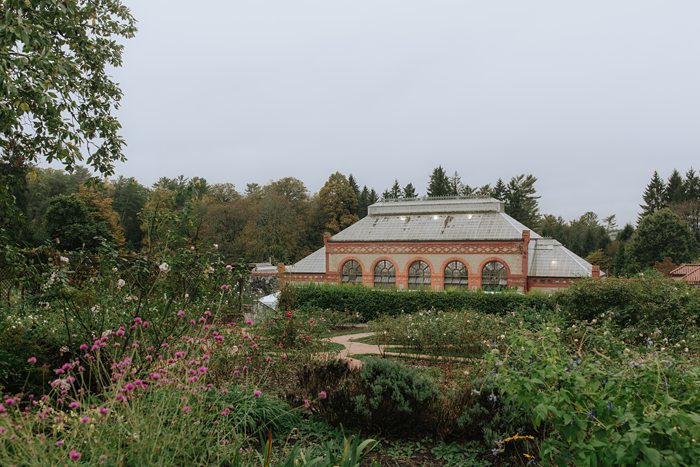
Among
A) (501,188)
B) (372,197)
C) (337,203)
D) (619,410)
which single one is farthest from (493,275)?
(501,188)

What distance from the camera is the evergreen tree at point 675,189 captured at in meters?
43.8

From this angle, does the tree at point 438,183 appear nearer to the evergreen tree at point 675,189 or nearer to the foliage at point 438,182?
the foliage at point 438,182

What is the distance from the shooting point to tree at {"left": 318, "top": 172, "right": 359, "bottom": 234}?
40719 millimetres

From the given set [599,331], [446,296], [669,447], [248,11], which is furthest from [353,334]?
[669,447]

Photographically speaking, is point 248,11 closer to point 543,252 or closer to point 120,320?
point 120,320

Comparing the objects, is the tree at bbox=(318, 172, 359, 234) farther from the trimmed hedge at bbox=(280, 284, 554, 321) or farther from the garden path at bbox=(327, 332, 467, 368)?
the garden path at bbox=(327, 332, 467, 368)

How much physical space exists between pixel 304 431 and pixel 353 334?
9510 mm

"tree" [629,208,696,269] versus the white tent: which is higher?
"tree" [629,208,696,269]

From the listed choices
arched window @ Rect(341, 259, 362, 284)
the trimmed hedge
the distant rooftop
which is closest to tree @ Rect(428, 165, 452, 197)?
the distant rooftop

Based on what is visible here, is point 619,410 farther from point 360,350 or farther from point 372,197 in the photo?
point 372,197

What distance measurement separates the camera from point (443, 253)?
76.9 feet

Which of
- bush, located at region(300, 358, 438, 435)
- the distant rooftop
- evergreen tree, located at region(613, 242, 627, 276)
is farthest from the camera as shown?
evergreen tree, located at region(613, 242, 627, 276)

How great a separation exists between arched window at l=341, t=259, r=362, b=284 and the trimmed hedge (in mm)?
8096

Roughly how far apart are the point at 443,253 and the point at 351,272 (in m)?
5.17
